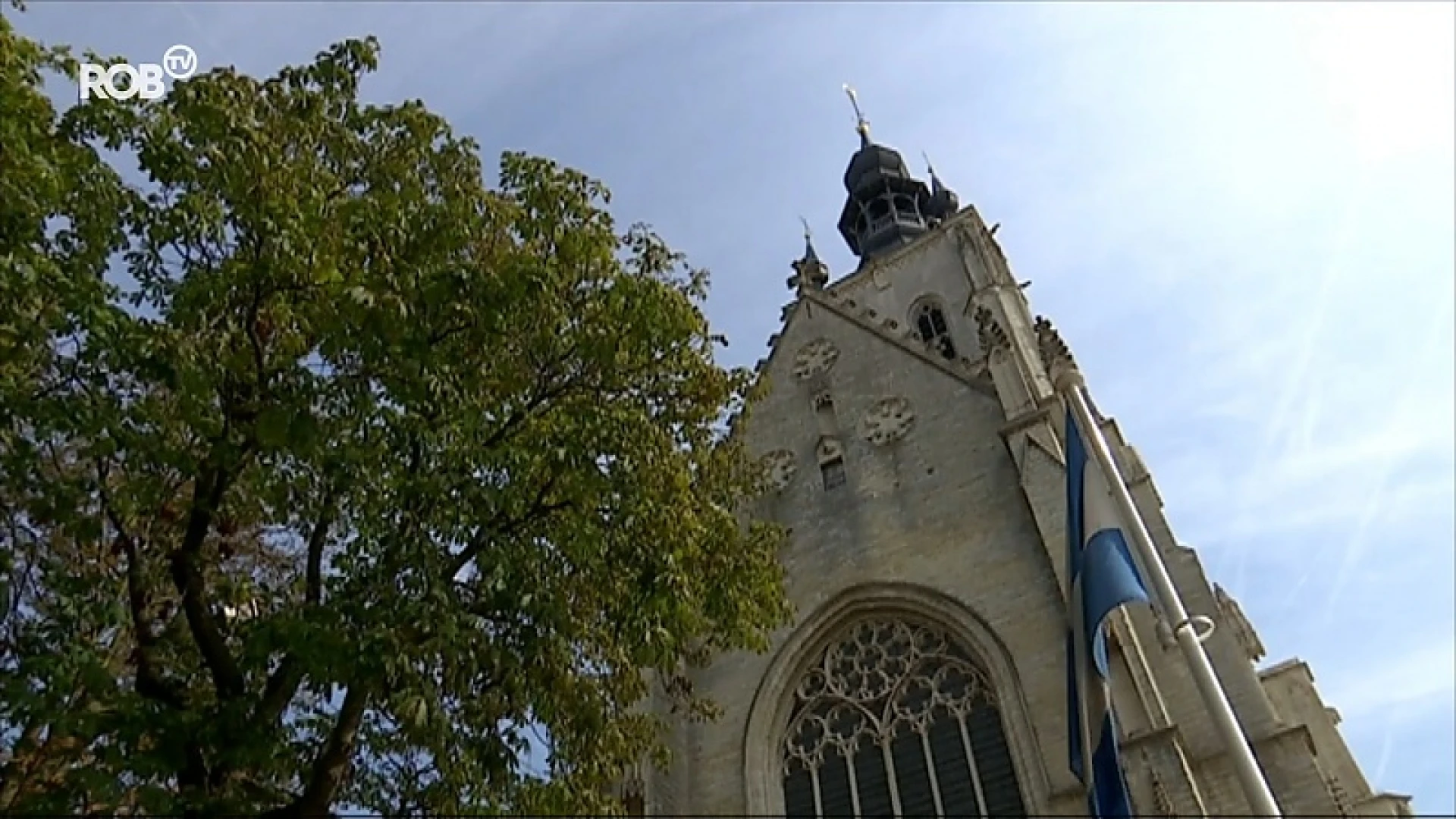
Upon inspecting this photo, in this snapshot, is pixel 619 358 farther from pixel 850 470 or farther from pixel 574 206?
pixel 850 470

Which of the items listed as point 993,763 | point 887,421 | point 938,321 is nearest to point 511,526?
point 993,763

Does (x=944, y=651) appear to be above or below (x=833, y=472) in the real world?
below

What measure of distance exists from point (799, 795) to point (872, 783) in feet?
3.31

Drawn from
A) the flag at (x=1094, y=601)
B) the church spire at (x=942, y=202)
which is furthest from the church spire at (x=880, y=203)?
the flag at (x=1094, y=601)

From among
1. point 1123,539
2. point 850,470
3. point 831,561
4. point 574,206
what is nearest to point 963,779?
point 831,561

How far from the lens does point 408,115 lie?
30.6ft

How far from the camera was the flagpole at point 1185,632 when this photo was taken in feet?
19.1

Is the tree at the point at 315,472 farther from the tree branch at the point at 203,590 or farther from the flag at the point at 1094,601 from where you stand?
the flag at the point at 1094,601

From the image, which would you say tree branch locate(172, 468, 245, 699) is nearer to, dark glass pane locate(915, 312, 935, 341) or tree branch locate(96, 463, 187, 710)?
tree branch locate(96, 463, 187, 710)

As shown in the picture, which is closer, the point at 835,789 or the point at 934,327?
the point at 835,789

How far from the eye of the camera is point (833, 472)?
18016 mm

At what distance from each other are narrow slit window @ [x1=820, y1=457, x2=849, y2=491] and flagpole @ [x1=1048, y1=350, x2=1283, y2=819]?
9.42 metres

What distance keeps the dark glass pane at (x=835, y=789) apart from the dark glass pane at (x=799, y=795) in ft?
0.54

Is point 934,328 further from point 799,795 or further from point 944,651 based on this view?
point 799,795
